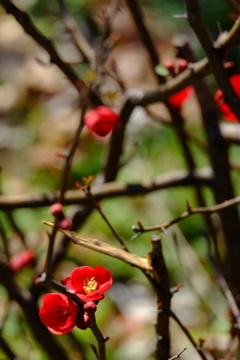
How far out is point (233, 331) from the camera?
1.38 m

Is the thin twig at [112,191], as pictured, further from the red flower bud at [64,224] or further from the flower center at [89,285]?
the flower center at [89,285]

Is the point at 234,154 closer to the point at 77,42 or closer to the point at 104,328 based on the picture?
the point at 104,328

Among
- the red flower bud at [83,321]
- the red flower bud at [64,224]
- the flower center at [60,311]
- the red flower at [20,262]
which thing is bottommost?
the red flower at [20,262]

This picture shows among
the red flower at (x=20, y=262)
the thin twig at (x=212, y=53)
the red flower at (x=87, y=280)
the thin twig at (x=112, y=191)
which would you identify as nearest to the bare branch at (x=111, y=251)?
the red flower at (x=87, y=280)

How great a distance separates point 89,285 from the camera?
0.95 m

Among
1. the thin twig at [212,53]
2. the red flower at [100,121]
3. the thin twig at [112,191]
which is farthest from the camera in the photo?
the thin twig at [112,191]

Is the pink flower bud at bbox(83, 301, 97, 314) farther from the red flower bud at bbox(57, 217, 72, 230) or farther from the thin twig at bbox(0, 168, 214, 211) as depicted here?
the thin twig at bbox(0, 168, 214, 211)

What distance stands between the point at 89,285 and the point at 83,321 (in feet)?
0.21

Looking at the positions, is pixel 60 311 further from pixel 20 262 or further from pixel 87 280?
pixel 20 262

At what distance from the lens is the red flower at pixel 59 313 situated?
936 millimetres

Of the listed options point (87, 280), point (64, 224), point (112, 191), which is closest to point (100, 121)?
point (112, 191)

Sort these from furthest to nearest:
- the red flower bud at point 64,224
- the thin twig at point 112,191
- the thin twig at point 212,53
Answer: the thin twig at point 112,191 < the thin twig at point 212,53 < the red flower bud at point 64,224

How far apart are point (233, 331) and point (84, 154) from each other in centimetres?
225

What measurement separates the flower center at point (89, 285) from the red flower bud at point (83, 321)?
0.04 metres
